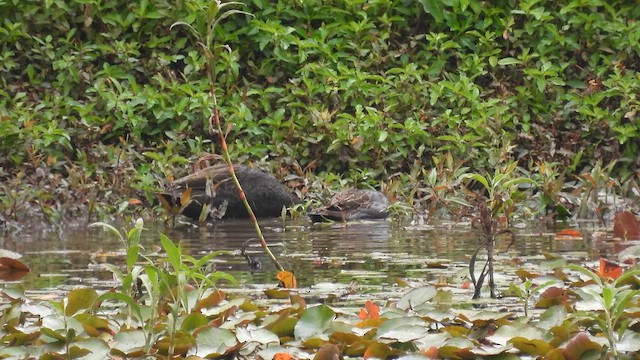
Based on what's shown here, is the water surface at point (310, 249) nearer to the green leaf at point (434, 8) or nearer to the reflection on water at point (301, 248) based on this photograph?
the reflection on water at point (301, 248)

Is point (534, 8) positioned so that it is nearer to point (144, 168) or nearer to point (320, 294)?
point (144, 168)

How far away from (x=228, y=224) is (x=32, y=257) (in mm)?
2437

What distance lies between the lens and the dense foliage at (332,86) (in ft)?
32.1

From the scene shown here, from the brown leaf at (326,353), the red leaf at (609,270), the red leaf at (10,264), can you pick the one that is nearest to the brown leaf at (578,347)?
the brown leaf at (326,353)

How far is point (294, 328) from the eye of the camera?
10.2 ft

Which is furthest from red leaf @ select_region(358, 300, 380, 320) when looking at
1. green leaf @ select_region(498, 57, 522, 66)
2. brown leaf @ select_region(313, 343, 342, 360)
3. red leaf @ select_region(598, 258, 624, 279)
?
green leaf @ select_region(498, 57, 522, 66)

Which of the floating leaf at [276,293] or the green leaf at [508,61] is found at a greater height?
the green leaf at [508,61]

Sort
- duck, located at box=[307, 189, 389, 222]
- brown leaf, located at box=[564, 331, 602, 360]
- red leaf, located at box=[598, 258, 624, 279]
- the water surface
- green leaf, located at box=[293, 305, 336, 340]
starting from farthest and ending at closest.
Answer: duck, located at box=[307, 189, 389, 222], the water surface, red leaf, located at box=[598, 258, 624, 279], green leaf, located at box=[293, 305, 336, 340], brown leaf, located at box=[564, 331, 602, 360]

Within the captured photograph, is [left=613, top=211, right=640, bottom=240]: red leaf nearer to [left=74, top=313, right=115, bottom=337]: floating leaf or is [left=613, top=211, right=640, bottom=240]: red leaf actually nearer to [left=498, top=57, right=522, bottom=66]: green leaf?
[left=74, top=313, right=115, bottom=337]: floating leaf

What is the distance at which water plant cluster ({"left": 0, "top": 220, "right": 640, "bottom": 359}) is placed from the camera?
2824mm

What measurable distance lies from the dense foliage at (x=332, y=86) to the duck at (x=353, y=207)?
852 millimetres

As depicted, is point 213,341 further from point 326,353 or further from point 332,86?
point 332,86

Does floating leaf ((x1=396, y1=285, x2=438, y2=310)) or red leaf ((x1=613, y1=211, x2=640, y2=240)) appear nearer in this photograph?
floating leaf ((x1=396, y1=285, x2=438, y2=310))

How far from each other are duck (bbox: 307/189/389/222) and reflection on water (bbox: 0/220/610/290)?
236 mm
